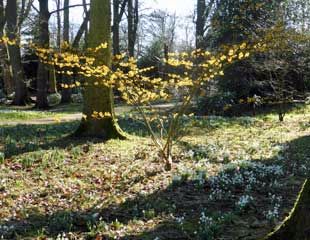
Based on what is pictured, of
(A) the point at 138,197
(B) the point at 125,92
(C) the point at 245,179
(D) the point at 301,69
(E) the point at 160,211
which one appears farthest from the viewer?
(D) the point at 301,69

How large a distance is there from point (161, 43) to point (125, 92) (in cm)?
3927

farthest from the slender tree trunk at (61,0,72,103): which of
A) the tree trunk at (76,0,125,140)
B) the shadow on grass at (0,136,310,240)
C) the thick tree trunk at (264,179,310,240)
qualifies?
the thick tree trunk at (264,179,310,240)

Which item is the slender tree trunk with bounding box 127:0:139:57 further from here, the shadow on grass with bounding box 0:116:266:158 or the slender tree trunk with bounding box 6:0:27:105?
the shadow on grass with bounding box 0:116:266:158

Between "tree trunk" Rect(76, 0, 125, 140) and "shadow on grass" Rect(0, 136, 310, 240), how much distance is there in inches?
159

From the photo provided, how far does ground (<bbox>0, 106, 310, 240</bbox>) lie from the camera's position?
5953 millimetres

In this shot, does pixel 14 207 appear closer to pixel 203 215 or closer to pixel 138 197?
pixel 138 197

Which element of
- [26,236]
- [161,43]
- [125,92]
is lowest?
[26,236]

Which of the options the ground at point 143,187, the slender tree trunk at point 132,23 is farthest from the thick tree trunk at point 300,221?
the slender tree trunk at point 132,23

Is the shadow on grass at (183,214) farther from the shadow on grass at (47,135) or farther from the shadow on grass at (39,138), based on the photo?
the shadow on grass at (39,138)

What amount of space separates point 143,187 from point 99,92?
14.9 ft

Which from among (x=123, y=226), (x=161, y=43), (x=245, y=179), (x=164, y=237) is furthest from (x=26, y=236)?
(x=161, y=43)

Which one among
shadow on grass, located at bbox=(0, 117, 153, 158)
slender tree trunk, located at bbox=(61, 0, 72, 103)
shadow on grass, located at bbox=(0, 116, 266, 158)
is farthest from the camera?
slender tree trunk, located at bbox=(61, 0, 72, 103)

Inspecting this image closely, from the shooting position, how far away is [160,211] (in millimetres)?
6641

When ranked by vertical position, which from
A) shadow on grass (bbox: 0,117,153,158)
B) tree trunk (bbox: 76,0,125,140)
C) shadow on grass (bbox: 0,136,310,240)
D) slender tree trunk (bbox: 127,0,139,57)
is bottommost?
shadow on grass (bbox: 0,136,310,240)
